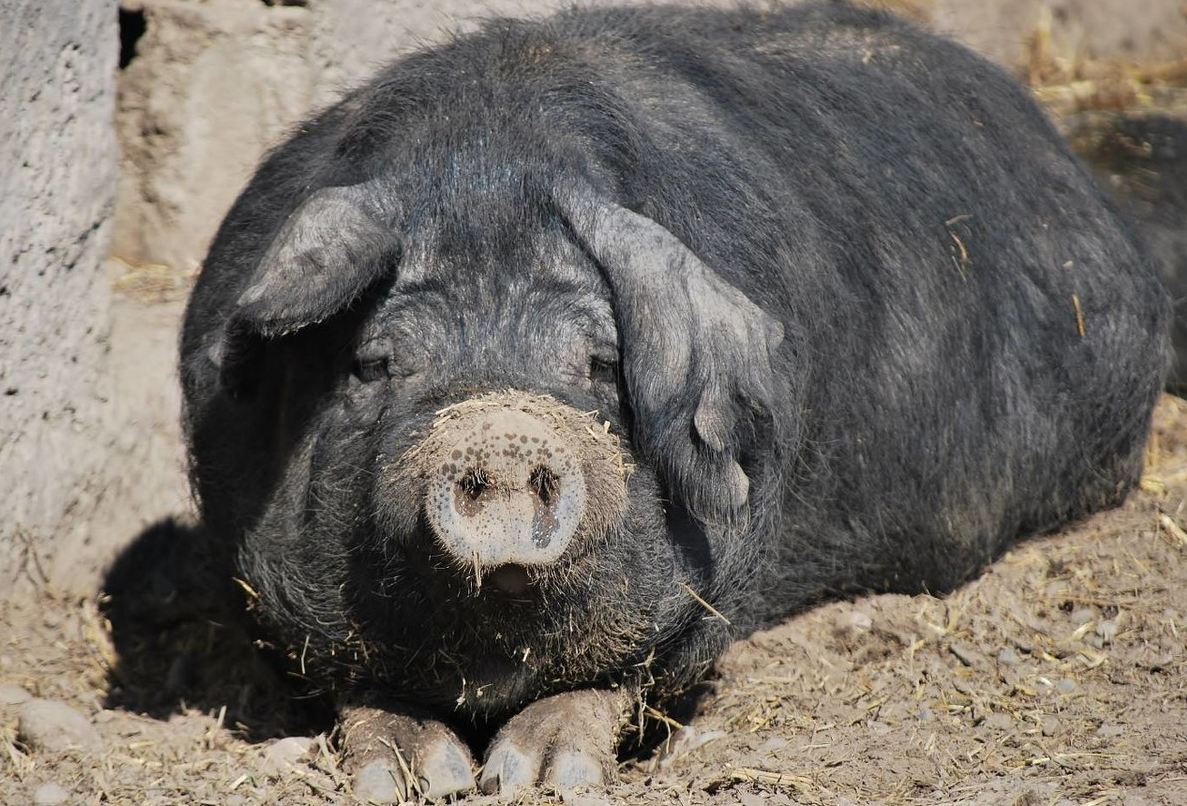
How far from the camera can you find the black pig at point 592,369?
4.12m

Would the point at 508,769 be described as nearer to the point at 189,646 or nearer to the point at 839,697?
the point at 839,697

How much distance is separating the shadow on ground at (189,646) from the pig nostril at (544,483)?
1623mm

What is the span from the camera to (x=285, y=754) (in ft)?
14.8

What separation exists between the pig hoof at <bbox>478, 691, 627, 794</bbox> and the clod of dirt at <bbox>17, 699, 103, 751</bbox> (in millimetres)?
1201

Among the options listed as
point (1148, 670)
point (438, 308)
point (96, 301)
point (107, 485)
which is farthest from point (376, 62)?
point (1148, 670)

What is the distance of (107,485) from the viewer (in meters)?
5.89

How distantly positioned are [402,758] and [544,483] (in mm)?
1090

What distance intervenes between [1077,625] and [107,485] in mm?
3500

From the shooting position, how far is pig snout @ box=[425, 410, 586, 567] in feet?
12.1

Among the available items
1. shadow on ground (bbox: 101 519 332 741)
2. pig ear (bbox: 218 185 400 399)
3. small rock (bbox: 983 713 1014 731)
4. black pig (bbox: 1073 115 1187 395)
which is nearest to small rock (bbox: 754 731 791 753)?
small rock (bbox: 983 713 1014 731)

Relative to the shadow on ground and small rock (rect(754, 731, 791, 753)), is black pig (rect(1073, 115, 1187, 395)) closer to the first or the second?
small rock (rect(754, 731, 791, 753))

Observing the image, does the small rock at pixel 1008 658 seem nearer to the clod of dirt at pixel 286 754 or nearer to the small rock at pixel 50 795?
the clod of dirt at pixel 286 754

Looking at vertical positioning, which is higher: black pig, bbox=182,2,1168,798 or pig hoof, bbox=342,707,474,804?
black pig, bbox=182,2,1168,798

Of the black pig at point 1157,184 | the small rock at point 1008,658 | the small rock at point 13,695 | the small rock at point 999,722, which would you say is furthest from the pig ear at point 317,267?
the black pig at point 1157,184
